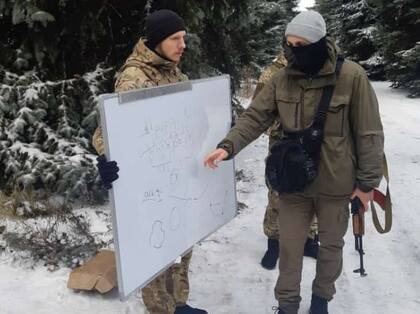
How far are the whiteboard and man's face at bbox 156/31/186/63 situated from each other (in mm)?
178

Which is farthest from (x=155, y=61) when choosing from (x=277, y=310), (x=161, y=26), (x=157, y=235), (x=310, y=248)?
(x=310, y=248)

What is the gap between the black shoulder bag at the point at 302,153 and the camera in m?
3.08

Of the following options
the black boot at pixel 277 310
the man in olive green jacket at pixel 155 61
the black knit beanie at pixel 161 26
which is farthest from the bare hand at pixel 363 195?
the black knit beanie at pixel 161 26

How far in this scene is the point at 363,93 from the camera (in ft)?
9.95

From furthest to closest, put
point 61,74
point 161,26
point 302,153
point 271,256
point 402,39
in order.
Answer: point 402,39, point 61,74, point 271,256, point 302,153, point 161,26

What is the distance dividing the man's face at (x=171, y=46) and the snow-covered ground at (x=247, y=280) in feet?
5.96

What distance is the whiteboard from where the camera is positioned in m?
2.60

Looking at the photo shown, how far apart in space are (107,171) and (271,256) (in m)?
2.50

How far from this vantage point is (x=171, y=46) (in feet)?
10.0

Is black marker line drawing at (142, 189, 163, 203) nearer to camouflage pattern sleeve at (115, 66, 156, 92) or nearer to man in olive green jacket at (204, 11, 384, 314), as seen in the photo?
man in olive green jacket at (204, 11, 384, 314)

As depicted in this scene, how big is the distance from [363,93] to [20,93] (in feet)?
11.7

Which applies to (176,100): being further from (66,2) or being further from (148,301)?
(66,2)

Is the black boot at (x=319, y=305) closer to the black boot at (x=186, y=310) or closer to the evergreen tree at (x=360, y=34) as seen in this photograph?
the black boot at (x=186, y=310)

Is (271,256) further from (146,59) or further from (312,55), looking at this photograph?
(146,59)
